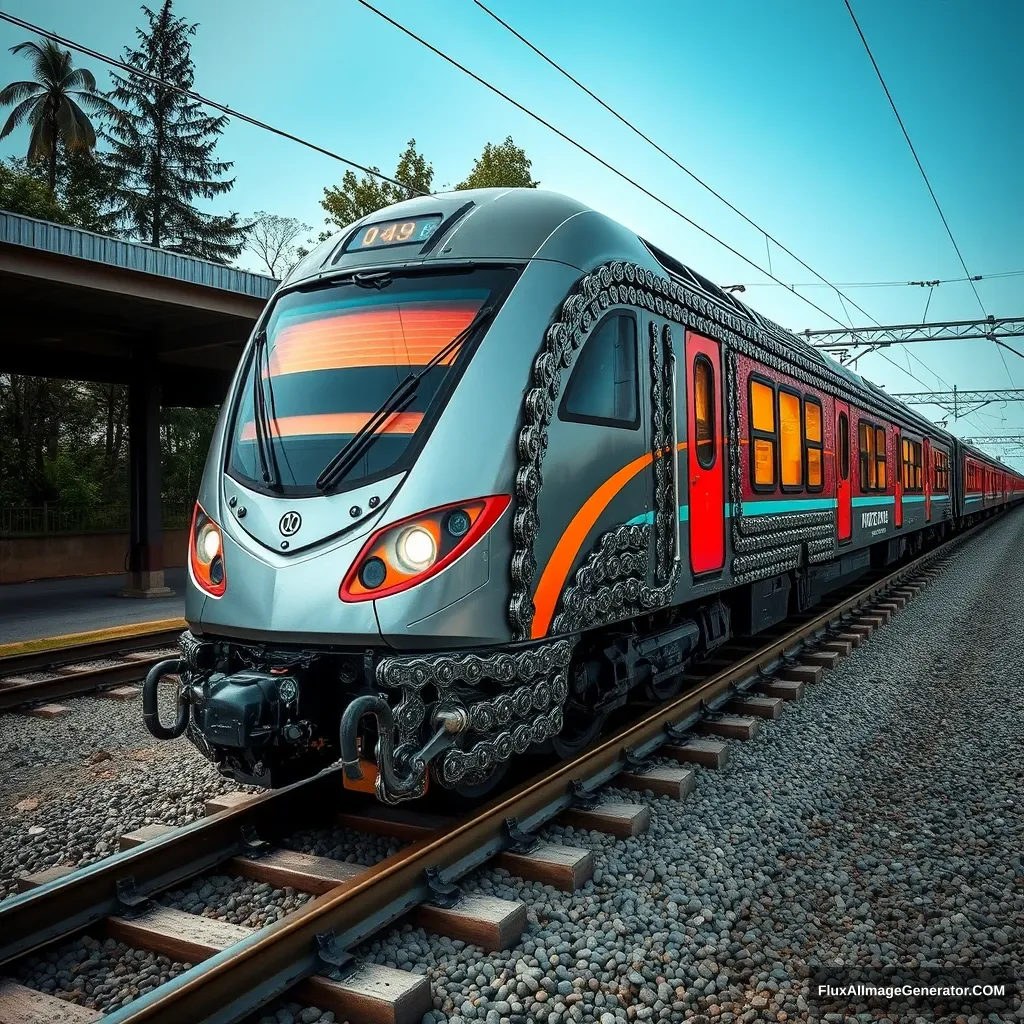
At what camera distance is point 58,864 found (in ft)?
14.2

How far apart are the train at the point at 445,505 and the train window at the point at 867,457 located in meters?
6.84

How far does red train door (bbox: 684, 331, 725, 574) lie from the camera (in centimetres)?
608

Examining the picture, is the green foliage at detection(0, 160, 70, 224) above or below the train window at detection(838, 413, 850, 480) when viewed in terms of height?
above

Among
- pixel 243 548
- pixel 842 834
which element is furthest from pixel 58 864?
pixel 842 834

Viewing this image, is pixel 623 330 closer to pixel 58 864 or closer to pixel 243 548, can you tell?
pixel 243 548

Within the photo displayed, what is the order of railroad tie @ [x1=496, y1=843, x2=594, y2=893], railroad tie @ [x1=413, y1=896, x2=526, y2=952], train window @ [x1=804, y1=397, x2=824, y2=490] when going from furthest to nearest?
train window @ [x1=804, y1=397, x2=824, y2=490], railroad tie @ [x1=496, y1=843, x2=594, y2=893], railroad tie @ [x1=413, y1=896, x2=526, y2=952]

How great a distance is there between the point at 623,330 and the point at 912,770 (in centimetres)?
324

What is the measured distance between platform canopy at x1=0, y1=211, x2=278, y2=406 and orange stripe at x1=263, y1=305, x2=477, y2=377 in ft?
28.4

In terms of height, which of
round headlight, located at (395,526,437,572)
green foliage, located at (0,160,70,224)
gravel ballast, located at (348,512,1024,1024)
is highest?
green foliage, located at (0,160,70,224)

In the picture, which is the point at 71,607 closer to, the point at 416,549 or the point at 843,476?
the point at 843,476

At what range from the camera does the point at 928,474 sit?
1955 centimetres

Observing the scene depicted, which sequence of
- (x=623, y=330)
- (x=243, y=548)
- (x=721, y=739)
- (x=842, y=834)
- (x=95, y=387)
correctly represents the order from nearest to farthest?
(x=243, y=548), (x=842, y=834), (x=623, y=330), (x=721, y=739), (x=95, y=387)

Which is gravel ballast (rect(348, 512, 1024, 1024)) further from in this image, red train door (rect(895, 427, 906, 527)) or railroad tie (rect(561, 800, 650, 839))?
red train door (rect(895, 427, 906, 527))

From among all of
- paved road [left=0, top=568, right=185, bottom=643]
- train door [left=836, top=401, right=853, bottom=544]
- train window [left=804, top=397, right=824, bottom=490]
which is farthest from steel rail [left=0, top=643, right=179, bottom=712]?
train door [left=836, top=401, right=853, bottom=544]
